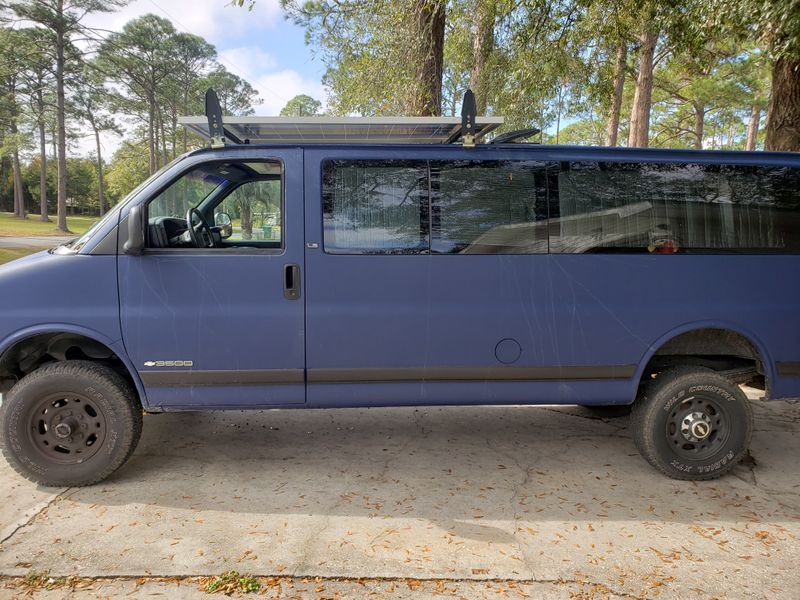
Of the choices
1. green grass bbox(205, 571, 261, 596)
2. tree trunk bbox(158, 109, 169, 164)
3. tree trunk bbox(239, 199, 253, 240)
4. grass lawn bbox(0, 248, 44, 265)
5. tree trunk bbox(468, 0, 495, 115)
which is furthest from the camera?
tree trunk bbox(158, 109, 169, 164)

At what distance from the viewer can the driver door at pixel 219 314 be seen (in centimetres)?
356

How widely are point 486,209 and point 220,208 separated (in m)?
1.92

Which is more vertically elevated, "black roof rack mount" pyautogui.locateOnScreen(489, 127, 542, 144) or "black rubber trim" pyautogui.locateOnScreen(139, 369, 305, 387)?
"black roof rack mount" pyautogui.locateOnScreen(489, 127, 542, 144)

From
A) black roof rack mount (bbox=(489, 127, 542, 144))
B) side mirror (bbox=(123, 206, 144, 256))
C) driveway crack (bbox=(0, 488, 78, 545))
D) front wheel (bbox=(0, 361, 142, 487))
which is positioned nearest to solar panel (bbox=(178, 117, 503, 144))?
black roof rack mount (bbox=(489, 127, 542, 144))

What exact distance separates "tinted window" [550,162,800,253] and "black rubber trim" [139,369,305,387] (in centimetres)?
203

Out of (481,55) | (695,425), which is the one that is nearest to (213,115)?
(695,425)

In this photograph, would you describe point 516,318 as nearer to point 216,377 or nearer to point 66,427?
point 216,377

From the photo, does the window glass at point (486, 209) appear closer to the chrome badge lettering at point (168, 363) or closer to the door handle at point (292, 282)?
the door handle at point (292, 282)

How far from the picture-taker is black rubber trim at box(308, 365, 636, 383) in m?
3.70

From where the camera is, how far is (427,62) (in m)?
9.04

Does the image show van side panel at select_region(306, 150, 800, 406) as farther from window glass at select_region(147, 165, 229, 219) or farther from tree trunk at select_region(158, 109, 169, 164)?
tree trunk at select_region(158, 109, 169, 164)

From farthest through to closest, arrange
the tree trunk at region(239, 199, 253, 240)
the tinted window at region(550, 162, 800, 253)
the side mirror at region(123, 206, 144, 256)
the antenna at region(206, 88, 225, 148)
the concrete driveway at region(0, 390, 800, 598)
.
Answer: the tree trunk at region(239, 199, 253, 240), the tinted window at region(550, 162, 800, 253), the antenna at region(206, 88, 225, 148), the side mirror at region(123, 206, 144, 256), the concrete driveway at region(0, 390, 800, 598)

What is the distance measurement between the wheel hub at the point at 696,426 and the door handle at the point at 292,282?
2.83 metres

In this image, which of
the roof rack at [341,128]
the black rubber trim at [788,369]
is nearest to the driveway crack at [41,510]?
the roof rack at [341,128]
